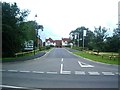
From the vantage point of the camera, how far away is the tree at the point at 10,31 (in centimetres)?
4297

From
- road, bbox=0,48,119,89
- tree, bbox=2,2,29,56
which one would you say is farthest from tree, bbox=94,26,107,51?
road, bbox=0,48,119,89

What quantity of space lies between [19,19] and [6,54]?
22.9 feet

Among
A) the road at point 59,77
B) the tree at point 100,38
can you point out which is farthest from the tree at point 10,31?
the tree at point 100,38

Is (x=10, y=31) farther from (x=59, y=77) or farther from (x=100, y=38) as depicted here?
(x=100, y=38)

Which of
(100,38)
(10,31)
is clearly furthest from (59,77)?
(100,38)

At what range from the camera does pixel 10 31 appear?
43.1 meters

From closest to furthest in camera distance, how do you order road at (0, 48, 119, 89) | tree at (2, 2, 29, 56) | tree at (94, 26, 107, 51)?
road at (0, 48, 119, 89), tree at (2, 2, 29, 56), tree at (94, 26, 107, 51)

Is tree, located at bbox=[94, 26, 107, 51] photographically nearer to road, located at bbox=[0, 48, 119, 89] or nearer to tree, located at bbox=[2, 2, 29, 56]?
tree, located at bbox=[2, 2, 29, 56]

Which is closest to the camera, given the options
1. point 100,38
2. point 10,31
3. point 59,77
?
point 59,77

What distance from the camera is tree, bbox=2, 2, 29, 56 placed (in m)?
43.0

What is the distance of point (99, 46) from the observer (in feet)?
267

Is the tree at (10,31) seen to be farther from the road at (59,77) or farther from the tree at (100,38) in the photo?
the tree at (100,38)

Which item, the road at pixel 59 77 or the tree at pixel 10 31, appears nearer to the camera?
the road at pixel 59 77

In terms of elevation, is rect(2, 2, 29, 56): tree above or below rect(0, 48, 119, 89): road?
above
